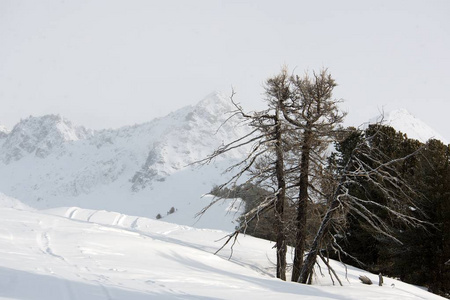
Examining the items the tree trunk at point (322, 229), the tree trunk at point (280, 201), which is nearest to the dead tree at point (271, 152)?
the tree trunk at point (280, 201)

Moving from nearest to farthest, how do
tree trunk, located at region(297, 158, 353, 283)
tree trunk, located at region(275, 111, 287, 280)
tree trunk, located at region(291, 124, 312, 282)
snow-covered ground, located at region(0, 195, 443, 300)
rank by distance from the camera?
snow-covered ground, located at region(0, 195, 443, 300), tree trunk, located at region(297, 158, 353, 283), tree trunk, located at region(291, 124, 312, 282), tree trunk, located at region(275, 111, 287, 280)

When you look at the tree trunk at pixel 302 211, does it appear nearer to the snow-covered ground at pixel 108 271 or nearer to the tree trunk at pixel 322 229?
the tree trunk at pixel 322 229

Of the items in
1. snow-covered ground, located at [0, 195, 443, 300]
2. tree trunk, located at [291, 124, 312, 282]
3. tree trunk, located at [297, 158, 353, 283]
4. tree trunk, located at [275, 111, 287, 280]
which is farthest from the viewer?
tree trunk, located at [275, 111, 287, 280]

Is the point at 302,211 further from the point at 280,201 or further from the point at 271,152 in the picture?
the point at 271,152

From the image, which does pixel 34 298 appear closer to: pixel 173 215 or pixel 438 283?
pixel 438 283

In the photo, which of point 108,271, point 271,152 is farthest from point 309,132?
point 108,271

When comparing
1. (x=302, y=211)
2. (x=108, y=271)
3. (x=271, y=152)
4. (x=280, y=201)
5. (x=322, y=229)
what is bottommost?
(x=108, y=271)

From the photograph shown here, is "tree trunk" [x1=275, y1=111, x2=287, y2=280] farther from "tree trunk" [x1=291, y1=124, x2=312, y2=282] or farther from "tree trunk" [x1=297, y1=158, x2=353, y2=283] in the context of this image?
"tree trunk" [x1=297, y1=158, x2=353, y2=283]

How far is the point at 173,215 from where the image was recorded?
76.9 metres

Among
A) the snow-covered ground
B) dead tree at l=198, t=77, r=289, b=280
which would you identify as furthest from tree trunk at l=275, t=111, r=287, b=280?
the snow-covered ground

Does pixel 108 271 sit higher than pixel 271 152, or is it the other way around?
pixel 271 152

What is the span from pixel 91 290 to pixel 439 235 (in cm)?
1589

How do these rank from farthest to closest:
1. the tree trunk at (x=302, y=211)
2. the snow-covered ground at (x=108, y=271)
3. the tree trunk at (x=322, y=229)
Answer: the tree trunk at (x=302, y=211) < the tree trunk at (x=322, y=229) < the snow-covered ground at (x=108, y=271)

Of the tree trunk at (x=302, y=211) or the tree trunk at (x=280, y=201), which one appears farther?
the tree trunk at (x=280, y=201)
